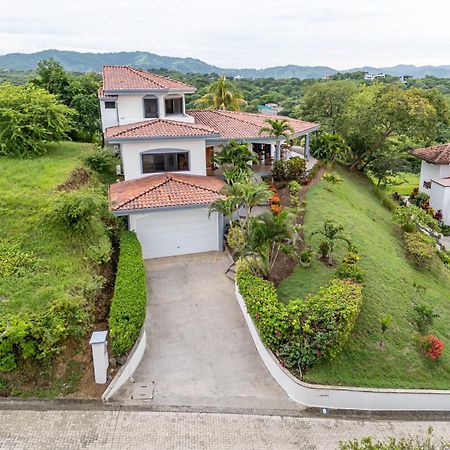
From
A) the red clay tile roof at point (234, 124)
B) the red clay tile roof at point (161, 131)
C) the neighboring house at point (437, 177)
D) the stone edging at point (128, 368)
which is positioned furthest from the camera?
the neighboring house at point (437, 177)

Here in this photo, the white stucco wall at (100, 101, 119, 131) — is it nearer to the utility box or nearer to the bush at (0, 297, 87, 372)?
the bush at (0, 297, 87, 372)

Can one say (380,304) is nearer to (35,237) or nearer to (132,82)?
(35,237)

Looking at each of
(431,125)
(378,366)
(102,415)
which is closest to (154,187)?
(102,415)

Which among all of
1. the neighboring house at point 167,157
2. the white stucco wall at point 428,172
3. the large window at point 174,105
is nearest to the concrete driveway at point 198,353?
the neighboring house at point 167,157

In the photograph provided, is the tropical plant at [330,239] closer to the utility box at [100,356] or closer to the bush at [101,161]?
the utility box at [100,356]

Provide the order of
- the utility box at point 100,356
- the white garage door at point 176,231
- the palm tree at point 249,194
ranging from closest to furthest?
the utility box at point 100,356 → the palm tree at point 249,194 → the white garage door at point 176,231

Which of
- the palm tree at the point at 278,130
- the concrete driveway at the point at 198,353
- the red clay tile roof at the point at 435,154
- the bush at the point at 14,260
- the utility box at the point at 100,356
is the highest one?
the palm tree at the point at 278,130
